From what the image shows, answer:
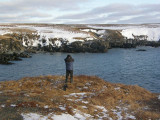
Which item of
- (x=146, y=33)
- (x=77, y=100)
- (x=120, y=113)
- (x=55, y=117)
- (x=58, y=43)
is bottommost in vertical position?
(x=120, y=113)

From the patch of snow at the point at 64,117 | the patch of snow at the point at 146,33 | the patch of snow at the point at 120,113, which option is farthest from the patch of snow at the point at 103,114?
the patch of snow at the point at 146,33

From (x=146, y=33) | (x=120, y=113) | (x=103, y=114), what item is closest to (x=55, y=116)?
(x=103, y=114)

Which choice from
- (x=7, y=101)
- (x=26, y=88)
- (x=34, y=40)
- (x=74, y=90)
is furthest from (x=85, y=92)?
(x=34, y=40)

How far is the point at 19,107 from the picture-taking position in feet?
35.9

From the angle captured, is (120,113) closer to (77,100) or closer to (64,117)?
(77,100)

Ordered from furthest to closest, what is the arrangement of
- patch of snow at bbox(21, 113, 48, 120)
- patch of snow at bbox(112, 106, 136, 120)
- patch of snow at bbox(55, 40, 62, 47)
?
patch of snow at bbox(55, 40, 62, 47) → patch of snow at bbox(112, 106, 136, 120) → patch of snow at bbox(21, 113, 48, 120)

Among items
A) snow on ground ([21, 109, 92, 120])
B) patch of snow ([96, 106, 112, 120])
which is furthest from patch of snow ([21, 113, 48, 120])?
patch of snow ([96, 106, 112, 120])

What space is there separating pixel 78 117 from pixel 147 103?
19.4ft

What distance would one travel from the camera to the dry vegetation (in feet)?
36.1

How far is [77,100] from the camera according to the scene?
43.7 feet

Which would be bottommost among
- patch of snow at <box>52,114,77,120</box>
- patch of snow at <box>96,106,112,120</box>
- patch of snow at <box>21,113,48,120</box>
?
patch of snow at <box>96,106,112,120</box>

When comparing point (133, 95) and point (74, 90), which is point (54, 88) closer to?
point (74, 90)

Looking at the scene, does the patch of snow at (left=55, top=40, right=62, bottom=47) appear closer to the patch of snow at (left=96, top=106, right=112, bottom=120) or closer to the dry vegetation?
the dry vegetation

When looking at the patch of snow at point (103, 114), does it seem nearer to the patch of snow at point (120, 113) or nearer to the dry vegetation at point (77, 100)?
the dry vegetation at point (77, 100)
